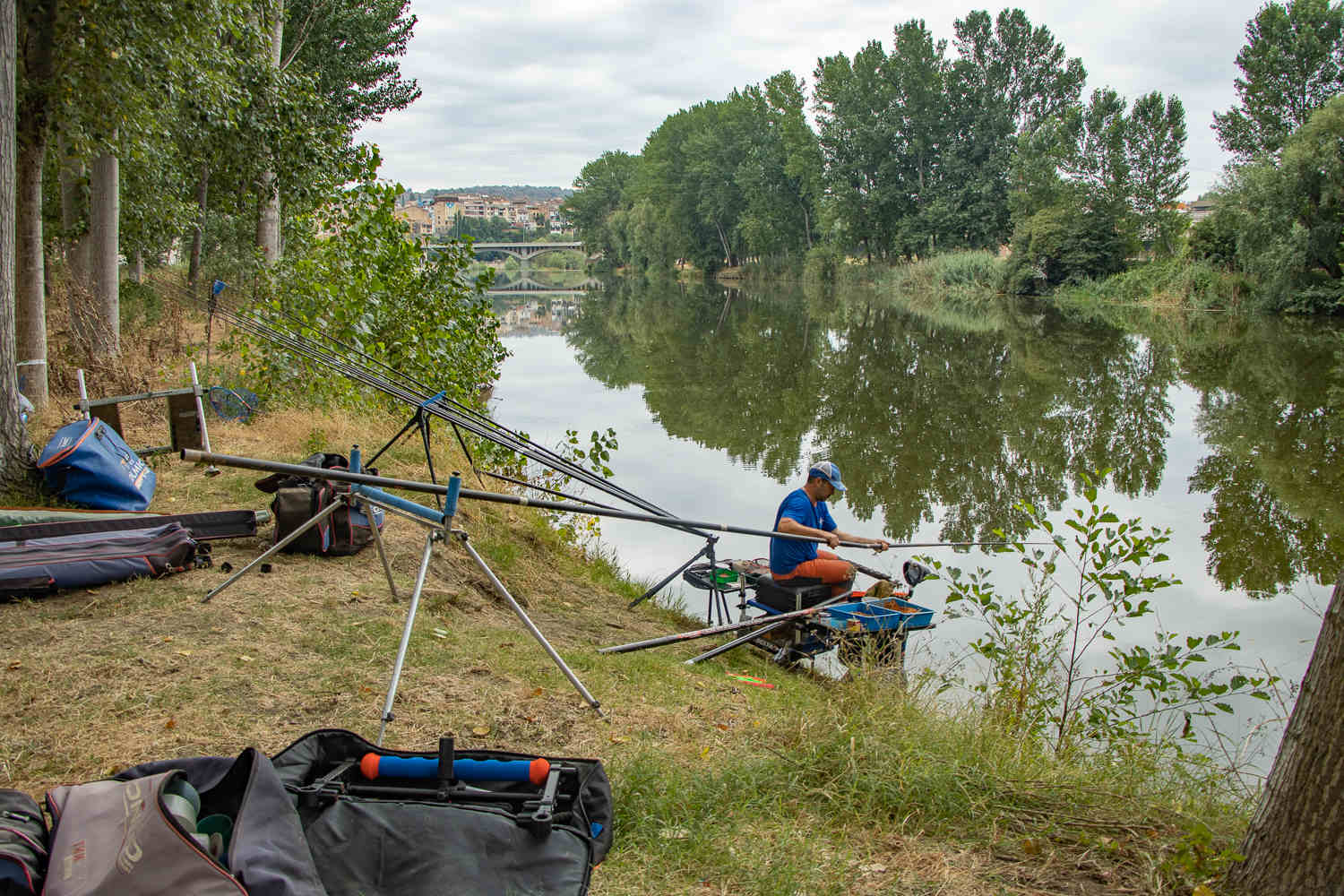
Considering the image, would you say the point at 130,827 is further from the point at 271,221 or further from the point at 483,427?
the point at 271,221

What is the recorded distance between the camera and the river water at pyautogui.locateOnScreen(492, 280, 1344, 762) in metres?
9.09

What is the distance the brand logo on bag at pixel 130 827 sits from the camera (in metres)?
2.48

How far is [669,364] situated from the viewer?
2494 centimetres

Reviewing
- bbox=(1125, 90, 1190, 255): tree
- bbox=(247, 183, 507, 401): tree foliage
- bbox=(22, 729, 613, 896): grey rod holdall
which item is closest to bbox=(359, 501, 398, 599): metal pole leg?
bbox=(22, 729, 613, 896): grey rod holdall

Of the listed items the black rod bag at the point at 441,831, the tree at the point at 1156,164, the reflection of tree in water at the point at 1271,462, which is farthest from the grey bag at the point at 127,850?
the tree at the point at 1156,164

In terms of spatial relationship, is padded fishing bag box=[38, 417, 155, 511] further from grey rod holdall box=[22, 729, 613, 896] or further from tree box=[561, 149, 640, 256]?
tree box=[561, 149, 640, 256]

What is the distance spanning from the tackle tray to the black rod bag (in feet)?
11.3

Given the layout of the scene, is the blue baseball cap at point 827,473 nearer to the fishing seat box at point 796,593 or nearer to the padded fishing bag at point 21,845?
the fishing seat box at point 796,593

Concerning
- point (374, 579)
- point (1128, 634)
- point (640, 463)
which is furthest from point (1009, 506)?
point (374, 579)

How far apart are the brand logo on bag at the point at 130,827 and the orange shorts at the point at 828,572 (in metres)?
5.16

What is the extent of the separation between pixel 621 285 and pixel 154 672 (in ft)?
236

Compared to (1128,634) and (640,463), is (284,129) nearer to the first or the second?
(640,463)

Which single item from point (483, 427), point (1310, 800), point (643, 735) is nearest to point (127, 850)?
point (643, 735)

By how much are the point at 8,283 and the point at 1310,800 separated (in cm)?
711
